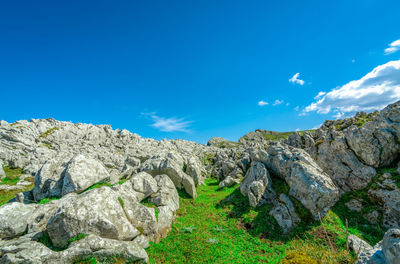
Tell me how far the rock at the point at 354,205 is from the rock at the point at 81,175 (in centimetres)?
3281

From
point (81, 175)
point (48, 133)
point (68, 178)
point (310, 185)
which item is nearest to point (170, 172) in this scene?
point (81, 175)

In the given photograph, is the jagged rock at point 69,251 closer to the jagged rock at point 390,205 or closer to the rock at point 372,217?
the rock at point 372,217

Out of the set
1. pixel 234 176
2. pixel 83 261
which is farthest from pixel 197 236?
pixel 234 176

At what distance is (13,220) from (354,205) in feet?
117

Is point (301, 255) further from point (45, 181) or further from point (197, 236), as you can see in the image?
point (45, 181)

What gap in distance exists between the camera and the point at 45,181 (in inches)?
867

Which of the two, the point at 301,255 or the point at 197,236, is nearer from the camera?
the point at 301,255

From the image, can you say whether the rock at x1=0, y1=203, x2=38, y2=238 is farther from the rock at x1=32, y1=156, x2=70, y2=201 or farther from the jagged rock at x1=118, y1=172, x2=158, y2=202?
the jagged rock at x1=118, y1=172, x2=158, y2=202

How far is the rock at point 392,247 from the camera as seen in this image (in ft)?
20.3

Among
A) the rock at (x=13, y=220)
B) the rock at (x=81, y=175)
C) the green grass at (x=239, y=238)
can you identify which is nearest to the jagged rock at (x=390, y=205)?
the green grass at (x=239, y=238)

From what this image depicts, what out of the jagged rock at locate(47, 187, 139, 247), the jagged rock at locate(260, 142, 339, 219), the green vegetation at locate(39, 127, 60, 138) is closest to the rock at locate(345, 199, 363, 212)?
the jagged rock at locate(260, 142, 339, 219)

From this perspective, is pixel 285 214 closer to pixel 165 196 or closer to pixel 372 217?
pixel 372 217

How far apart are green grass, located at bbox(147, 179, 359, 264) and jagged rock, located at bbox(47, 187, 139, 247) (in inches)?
144

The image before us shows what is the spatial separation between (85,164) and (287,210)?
26.6m
